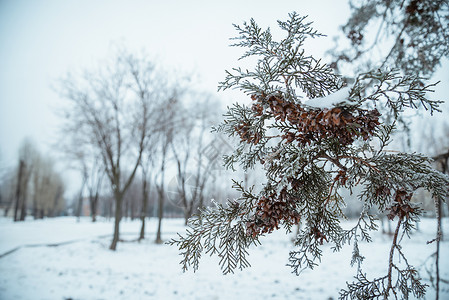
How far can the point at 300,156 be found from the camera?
1198 millimetres

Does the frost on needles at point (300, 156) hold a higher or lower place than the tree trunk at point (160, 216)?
higher

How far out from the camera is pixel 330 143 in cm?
129

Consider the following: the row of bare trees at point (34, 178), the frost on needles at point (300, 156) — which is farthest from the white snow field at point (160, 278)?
the row of bare trees at point (34, 178)

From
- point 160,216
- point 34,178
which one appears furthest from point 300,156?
point 34,178

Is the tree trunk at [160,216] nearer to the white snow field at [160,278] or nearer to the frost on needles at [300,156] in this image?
the white snow field at [160,278]

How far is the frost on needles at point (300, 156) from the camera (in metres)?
1.15

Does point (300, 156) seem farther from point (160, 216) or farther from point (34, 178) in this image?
point (34, 178)

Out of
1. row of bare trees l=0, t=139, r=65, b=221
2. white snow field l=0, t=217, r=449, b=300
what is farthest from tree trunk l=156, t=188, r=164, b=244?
row of bare trees l=0, t=139, r=65, b=221

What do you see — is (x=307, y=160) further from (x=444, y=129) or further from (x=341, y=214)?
(x=444, y=129)

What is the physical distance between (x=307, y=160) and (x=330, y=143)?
6.4 inches

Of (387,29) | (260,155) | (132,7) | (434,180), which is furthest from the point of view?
(132,7)

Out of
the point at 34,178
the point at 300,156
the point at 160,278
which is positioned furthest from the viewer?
the point at 34,178

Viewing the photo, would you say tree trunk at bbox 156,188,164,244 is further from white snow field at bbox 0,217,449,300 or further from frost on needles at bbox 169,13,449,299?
frost on needles at bbox 169,13,449,299

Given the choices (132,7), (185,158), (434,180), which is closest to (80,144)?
(185,158)
